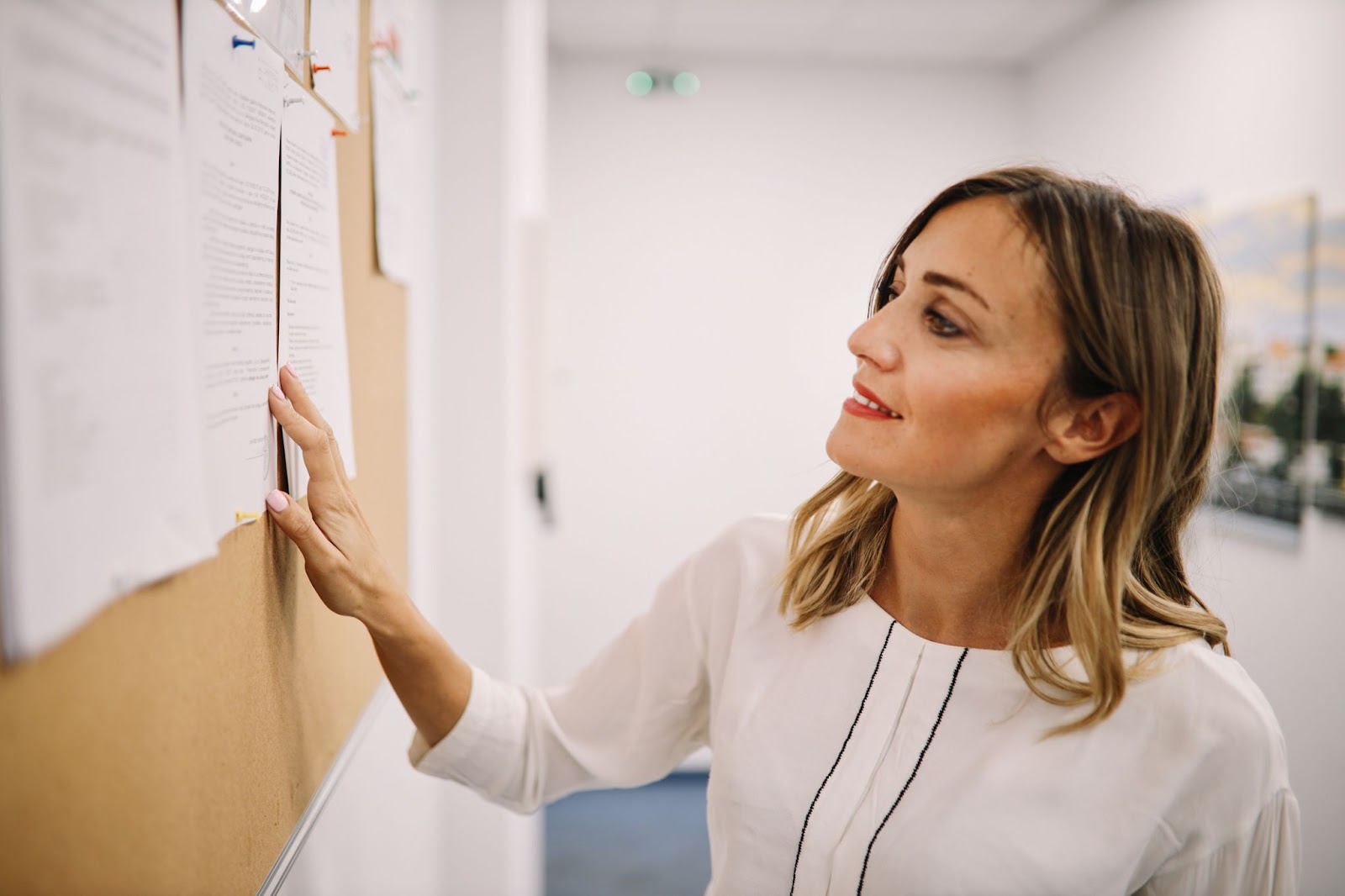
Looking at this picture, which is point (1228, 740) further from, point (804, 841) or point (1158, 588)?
point (804, 841)

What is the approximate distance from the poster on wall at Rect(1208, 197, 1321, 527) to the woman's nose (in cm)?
183

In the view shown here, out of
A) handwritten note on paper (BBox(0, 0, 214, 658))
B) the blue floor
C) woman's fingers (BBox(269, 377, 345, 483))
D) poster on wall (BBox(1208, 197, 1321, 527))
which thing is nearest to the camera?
handwritten note on paper (BBox(0, 0, 214, 658))

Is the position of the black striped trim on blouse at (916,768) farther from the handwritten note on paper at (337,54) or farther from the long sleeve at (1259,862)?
the handwritten note on paper at (337,54)

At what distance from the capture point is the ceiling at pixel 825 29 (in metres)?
3.12

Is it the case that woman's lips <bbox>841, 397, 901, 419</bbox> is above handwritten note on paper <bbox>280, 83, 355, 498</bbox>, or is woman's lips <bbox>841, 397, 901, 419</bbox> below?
below

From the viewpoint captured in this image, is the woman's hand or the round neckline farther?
the round neckline

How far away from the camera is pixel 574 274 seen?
3646mm

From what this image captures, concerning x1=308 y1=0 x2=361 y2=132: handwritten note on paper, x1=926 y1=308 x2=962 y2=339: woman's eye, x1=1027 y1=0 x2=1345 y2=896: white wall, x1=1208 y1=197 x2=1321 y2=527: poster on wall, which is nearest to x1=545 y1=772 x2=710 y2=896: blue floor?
x1=1027 y1=0 x2=1345 y2=896: white wall

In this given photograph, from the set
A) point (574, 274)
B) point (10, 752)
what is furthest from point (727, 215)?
point (10, 752)

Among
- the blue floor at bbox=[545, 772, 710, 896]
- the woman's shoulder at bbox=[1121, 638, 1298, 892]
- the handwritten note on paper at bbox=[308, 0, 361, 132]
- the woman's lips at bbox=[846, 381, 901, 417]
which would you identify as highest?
the handwritten note on paper at bbox=[308, 0, 361, 132]

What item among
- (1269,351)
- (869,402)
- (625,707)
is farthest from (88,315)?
(1269,351)

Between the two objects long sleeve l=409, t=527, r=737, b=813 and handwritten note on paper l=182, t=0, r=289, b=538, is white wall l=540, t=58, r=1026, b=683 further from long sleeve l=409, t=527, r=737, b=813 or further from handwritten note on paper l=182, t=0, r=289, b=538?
handwritten note on paper l=182, t=0, r=289, b=538

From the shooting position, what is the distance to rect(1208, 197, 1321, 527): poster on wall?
243 centimetres

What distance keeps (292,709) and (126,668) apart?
1.10 ft
